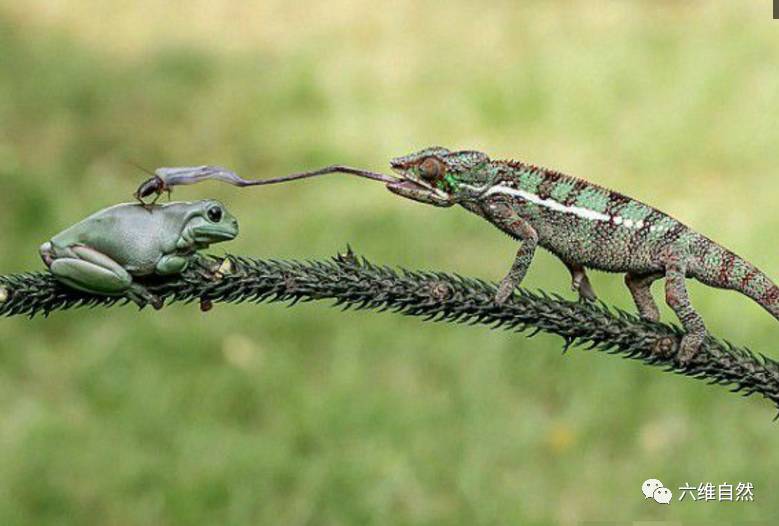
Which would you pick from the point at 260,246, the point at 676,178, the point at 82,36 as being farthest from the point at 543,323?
the point at 82,36

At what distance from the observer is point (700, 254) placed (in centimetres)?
218

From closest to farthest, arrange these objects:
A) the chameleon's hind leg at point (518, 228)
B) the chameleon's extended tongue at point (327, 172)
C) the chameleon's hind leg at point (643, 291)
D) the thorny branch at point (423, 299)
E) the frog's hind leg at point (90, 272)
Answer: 1. the chameleon's extended tongue at point (327, 172)
2. the frog's hind leg at point (90, 272)
3. the thorny branch at point (423, 299)
4. the chameleon's hind leg at point (518, 228)
5. the chameleon's hind leg at point (643, 291)

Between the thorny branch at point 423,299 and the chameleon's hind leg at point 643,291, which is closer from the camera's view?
the thorny branch at point 423,299

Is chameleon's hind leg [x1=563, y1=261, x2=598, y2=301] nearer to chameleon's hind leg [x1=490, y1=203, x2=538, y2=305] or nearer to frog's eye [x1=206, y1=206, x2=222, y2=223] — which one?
chameleon's hind leg [x1=490, y1=203, x2=538, y2=305]

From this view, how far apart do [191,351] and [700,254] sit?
2708 millimetres

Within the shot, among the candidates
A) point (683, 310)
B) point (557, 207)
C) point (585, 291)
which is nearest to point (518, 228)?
point (557, 207)

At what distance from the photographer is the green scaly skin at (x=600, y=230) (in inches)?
84.7

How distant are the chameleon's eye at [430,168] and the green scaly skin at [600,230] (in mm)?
80

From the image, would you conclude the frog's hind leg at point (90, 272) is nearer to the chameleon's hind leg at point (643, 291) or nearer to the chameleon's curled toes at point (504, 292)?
the chameleon's curled toes at point (504, 292)

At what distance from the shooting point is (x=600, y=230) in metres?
2.19

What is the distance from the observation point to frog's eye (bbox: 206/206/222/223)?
200cm

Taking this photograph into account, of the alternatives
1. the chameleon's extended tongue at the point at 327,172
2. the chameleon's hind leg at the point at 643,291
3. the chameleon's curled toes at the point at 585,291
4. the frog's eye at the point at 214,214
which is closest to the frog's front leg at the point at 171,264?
the frog's eye at the point at 214,214

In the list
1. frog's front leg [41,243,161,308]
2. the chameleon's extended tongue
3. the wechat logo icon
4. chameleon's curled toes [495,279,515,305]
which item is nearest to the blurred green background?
the wechat logo icon

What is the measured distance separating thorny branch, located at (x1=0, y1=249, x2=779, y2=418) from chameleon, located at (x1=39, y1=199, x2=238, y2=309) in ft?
0.12
